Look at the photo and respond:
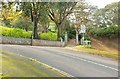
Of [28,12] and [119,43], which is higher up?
[28,12]

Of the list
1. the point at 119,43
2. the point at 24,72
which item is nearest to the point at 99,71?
the point at 24,72

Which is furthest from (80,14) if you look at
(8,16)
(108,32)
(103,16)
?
(108,32)

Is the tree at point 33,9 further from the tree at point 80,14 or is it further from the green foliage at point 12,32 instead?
the tree at point 80,14

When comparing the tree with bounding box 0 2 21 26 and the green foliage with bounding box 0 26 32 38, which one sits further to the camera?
the tree with bounding box 0 2 21 26

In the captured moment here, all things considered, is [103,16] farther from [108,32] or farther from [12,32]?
[108,32]

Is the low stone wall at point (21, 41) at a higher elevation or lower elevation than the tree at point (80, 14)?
lower

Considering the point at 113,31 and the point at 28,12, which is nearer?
the point at 113,31

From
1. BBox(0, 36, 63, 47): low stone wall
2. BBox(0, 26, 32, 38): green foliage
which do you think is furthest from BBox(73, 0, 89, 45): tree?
BBox(0, 26, 32, 38): green foliage

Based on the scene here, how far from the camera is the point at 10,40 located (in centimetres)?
3734

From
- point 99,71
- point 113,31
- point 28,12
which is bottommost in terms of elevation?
point 99,71

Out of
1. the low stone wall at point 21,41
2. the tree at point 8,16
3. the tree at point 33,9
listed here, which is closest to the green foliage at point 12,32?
the low stone wall at point 21,41

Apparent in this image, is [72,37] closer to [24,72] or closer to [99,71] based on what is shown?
[99,71]

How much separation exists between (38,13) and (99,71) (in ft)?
94.2

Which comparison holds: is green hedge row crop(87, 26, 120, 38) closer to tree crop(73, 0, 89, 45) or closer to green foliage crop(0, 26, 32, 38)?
green foliage crop(0, 26, 32, 38)
